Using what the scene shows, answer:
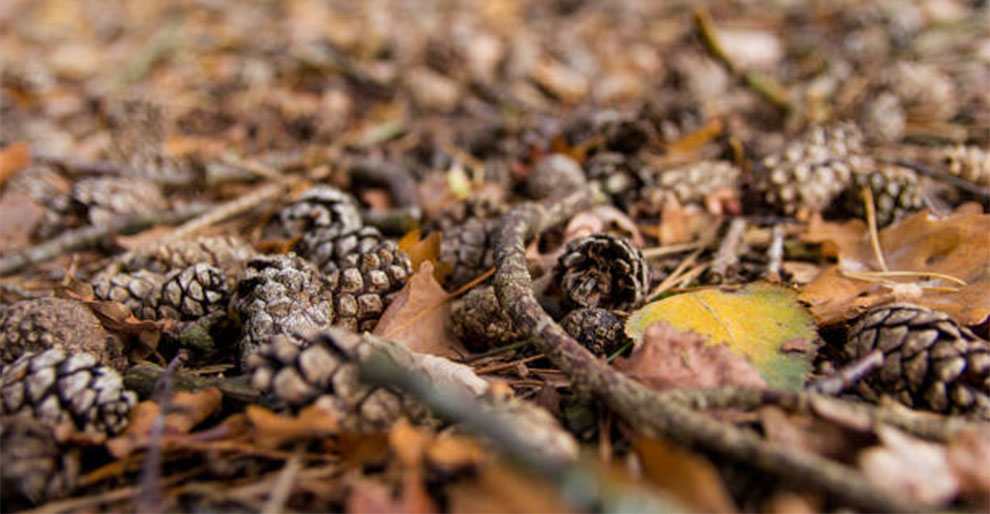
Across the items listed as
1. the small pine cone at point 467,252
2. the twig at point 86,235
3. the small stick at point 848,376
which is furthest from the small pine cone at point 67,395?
the small stick at point 848,376

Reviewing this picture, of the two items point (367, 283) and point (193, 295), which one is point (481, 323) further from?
point (193, 295)

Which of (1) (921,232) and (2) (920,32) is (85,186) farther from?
(2) (920,32)

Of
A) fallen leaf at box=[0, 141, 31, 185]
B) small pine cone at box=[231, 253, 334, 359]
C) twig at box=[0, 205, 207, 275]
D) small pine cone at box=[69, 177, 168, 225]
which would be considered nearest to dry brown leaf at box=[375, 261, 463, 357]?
small pine cone at box=[231, 253, 334, 359]

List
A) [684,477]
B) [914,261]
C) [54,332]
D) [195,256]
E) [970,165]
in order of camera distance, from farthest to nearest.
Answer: [970,165] < [195,256] < [914,261] < [54,332] < [684,477]

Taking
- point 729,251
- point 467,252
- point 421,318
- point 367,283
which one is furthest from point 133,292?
point 729,251

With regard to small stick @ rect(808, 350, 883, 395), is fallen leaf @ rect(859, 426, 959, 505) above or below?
below

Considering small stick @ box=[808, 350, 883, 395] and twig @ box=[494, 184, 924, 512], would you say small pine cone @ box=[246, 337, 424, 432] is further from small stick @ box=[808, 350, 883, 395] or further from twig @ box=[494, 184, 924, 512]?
small stick @ box=[808, 350, 883, 395]

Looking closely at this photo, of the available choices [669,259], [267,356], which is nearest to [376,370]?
[267,356]
